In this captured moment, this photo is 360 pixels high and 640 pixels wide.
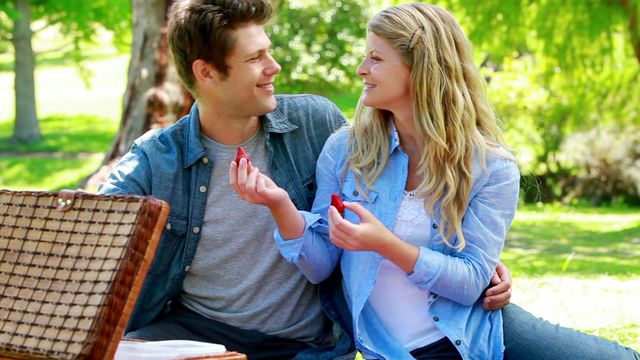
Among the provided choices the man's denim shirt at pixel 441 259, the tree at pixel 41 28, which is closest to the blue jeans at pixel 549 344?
the man's denim shirt at pixel 441 259

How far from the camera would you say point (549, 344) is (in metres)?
3.08

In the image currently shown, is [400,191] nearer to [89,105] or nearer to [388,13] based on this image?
[388,13]

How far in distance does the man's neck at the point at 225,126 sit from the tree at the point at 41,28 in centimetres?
1252

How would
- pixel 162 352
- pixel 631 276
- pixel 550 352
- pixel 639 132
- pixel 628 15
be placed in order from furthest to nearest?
pixel 639 132, pixel 628 15, pixel 631 276, pixel 550 352, pixel 162 352

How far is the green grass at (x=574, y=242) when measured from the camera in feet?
28.6

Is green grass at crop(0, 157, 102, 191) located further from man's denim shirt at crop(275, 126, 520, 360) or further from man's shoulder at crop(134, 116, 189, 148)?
man's denim shirt at crop(275, 126, 520, 360)

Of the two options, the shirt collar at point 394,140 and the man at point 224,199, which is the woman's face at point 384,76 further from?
the man at point 224,199

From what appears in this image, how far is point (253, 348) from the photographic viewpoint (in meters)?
3.29

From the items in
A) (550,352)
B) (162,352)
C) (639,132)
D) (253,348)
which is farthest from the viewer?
(639,132)

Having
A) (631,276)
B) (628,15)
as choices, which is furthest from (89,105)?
(631,276)

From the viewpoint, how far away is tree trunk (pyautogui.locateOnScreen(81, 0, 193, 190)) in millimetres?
8695

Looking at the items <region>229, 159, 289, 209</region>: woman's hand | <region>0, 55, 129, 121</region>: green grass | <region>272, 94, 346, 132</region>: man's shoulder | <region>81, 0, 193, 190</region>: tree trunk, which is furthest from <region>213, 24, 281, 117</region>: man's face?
<region>0, 55, 129, 121</region>: green grass

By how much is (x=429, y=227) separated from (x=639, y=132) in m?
14.4

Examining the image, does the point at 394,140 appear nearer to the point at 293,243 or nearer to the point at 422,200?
the point at 422,200
